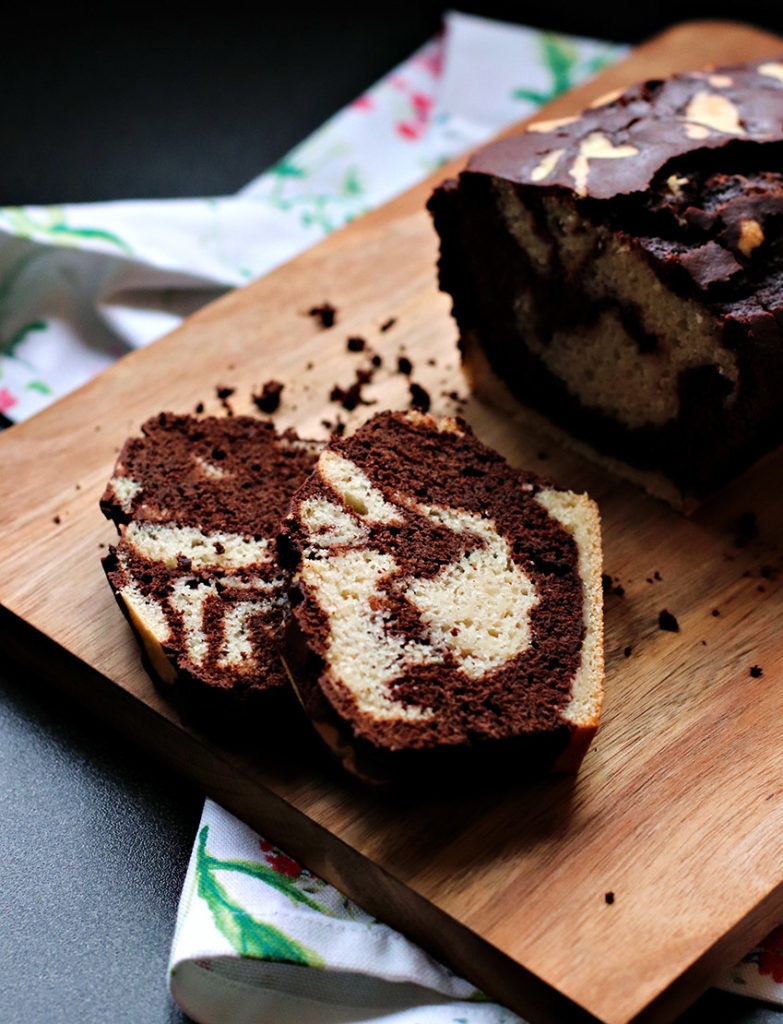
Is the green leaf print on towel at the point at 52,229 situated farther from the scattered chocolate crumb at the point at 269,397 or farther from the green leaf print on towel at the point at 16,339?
the scattered chocolate crumb at the point at 269,397

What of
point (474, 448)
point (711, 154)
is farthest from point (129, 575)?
point (711, 154)

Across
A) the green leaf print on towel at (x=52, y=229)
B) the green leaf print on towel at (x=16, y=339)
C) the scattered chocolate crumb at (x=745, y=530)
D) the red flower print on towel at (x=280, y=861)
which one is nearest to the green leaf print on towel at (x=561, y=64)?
the green leaf print on towel at (x=52, y=229)

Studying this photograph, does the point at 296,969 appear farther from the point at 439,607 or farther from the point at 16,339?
the point at 16,339

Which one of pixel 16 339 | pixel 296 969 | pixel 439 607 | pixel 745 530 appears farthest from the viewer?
pixel 16 339

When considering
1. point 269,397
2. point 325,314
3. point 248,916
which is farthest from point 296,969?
point 325,314

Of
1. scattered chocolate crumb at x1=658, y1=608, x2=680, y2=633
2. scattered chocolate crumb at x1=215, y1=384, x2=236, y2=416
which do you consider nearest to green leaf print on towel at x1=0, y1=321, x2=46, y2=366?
scattered chocolate crumb at x1=215, y1=384, x2=236, y2=416

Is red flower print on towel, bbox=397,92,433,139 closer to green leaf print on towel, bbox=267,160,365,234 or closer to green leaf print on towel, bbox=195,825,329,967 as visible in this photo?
green leaf print on towel, bbox=267,160,365,234

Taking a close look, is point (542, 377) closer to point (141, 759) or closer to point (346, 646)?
point (346, 646)
